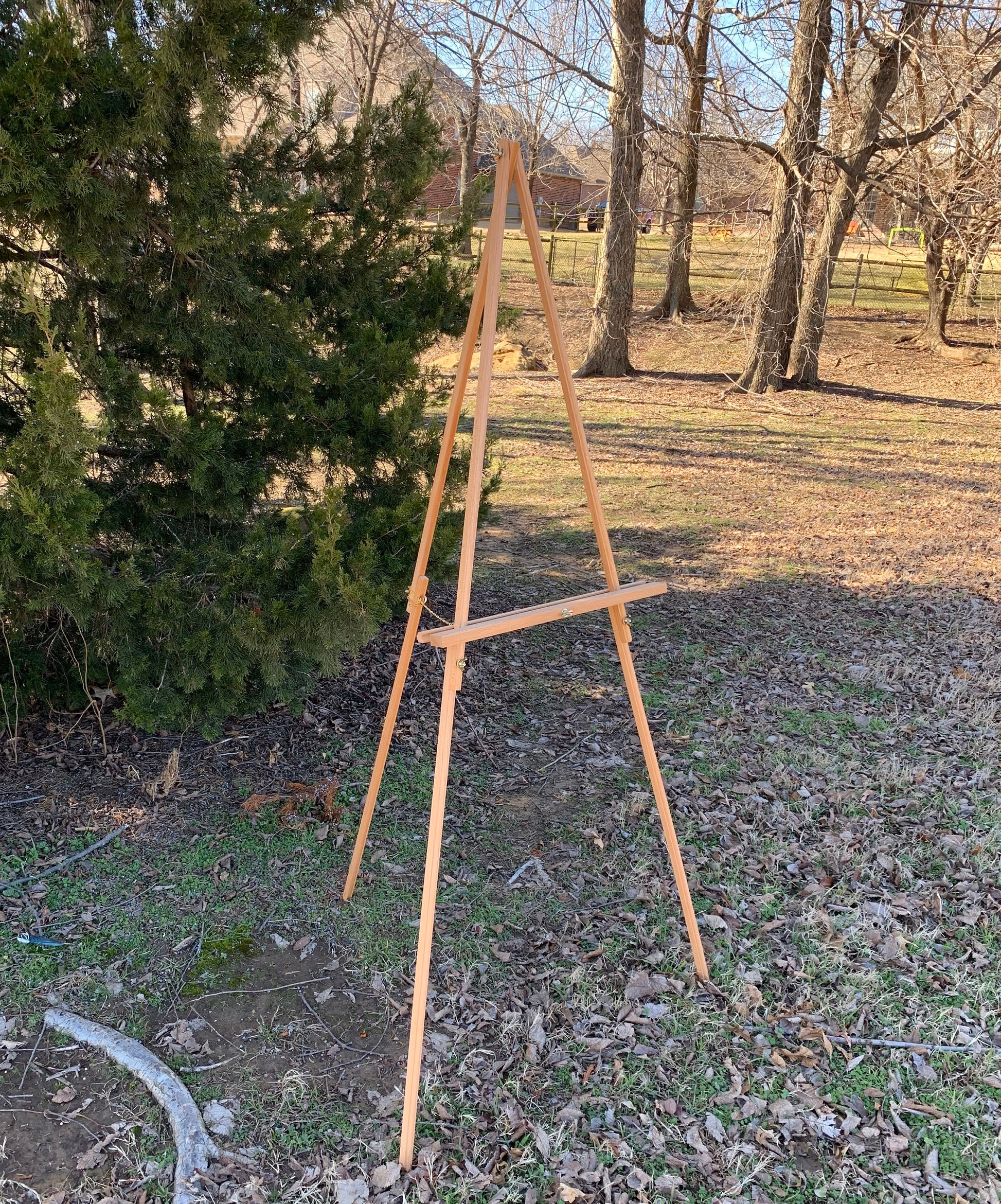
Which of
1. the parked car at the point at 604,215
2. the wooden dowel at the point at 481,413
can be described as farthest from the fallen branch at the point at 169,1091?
Result: the parked car at the point at 604,215

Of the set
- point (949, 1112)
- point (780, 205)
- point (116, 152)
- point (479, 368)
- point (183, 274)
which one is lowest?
point (949, 1112)

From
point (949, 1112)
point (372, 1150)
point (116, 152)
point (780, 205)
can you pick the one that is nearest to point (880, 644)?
point (949, 1112)

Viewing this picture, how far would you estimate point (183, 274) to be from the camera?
3754 mm

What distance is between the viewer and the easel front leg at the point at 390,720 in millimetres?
2973

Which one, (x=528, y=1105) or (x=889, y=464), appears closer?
(x=528, y=1105)

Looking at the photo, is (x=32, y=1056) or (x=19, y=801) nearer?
(x=32, y=1056)

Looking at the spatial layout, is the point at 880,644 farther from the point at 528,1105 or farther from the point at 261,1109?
the point at 261,1109

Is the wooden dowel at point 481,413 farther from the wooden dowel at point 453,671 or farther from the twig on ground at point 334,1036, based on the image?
the twig on ground at point 334,1036

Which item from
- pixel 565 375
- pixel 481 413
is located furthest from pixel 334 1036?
pixel 565 375

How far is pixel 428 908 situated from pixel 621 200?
11.8 m

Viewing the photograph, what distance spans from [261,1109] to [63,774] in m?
2.05

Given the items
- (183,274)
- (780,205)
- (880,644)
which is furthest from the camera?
(780,205)

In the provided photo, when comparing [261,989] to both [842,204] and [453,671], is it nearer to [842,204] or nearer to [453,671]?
[453,671]

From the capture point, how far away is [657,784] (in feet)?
9.96
